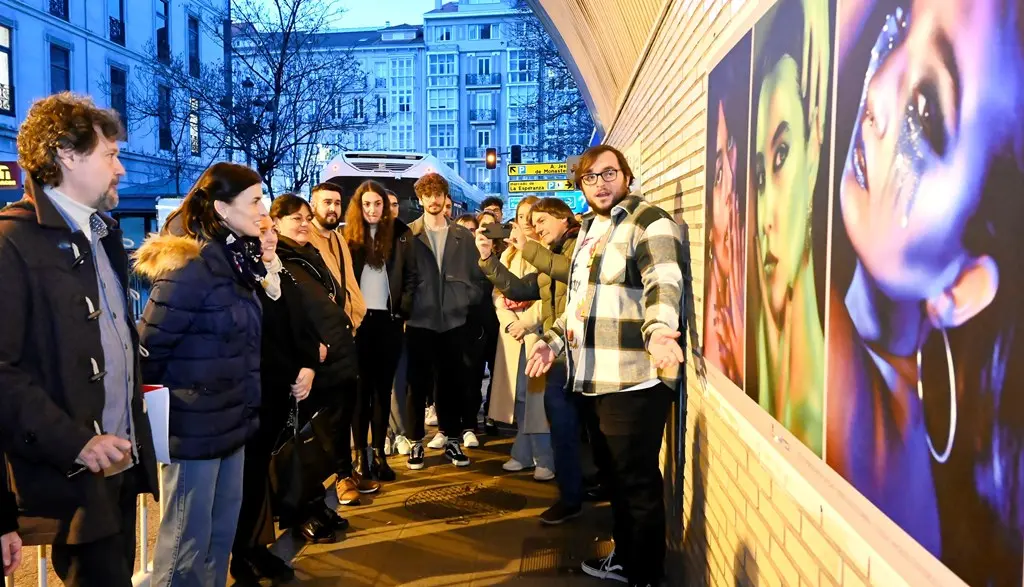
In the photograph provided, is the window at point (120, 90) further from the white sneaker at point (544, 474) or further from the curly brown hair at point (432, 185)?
the white sneaker at point (544, 474)

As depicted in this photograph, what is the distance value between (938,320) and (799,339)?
0.71 meters

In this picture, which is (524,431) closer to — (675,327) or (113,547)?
(675,327)

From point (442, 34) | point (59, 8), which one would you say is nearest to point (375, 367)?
point (59, 8)

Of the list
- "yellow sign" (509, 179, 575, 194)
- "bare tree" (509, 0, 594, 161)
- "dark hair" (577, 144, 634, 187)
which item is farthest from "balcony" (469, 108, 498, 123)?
"dark hair" (577, 144, 634, 187)

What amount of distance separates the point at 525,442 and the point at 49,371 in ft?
14.6

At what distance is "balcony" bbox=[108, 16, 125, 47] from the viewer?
3111 cm

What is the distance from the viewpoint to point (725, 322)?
9.21 feet

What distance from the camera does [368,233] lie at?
5.75 meters

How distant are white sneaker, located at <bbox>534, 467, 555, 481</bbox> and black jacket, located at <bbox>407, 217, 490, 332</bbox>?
1333mm

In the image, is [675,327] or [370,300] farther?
[370,300]

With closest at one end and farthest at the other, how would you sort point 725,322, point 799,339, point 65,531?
point 799,339, point 65,531, point 725,322

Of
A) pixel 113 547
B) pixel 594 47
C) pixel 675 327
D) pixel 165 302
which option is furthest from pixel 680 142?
pixel 594 47

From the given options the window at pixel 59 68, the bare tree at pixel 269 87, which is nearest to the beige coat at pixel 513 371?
the bare tree at pixel 269 87

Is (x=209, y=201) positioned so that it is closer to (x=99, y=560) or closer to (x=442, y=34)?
(x=99, y=560)
